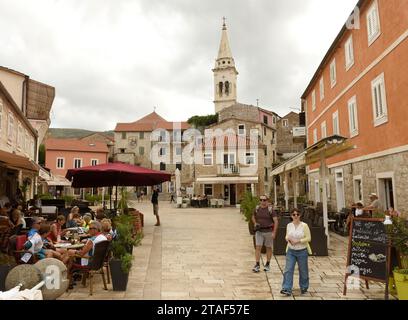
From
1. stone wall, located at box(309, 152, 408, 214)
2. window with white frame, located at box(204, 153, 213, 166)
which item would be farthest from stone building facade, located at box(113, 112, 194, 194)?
stone wall, located at box(309, 152, 408, 214)

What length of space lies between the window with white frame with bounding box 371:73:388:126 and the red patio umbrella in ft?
25.6

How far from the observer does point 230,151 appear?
36219 mm

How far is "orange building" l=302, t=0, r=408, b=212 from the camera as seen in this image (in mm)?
10242

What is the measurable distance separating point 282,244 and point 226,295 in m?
3.72

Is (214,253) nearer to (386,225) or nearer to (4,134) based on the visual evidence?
(386,225)

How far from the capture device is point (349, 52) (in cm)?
1495

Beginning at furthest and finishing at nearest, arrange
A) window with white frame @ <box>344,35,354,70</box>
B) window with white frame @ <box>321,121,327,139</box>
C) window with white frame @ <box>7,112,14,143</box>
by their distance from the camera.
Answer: window with white frame @ <box>321,121,327,139</box> → window with white frame @ <box>7,112,14,143</box> → window with white frame @ <box>344,35,354,70</box>

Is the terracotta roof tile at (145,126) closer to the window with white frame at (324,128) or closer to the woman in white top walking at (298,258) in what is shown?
the window with white frame at (324,128)

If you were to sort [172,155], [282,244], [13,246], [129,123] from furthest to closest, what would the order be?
[129,123], [172,155], [282,244], [13,246]

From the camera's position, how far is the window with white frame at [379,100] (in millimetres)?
11383

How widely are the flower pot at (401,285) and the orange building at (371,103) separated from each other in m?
5.49

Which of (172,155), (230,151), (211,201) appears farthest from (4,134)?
(172,155)

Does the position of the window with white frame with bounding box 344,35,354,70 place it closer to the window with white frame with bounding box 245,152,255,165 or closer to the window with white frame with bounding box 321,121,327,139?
the window with white frame with bounding box 321,121,327,139
